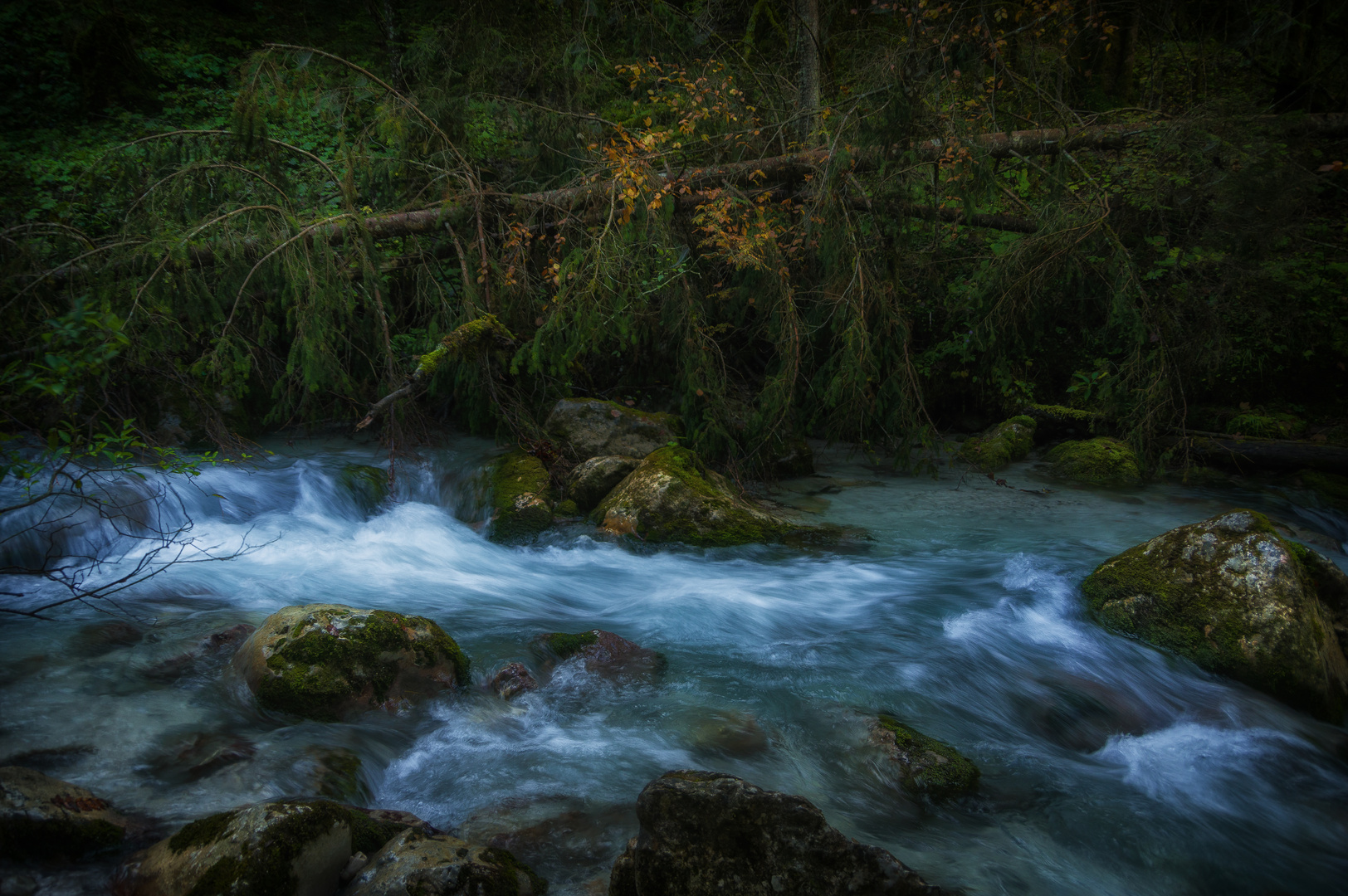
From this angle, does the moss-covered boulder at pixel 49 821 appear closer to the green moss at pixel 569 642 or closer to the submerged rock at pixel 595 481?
the green moss at pixel 569 642

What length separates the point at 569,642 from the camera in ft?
15.6

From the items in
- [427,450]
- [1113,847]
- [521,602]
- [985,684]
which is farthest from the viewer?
[427,450]

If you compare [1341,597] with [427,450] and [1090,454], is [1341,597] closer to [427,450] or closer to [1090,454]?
[1090,454]

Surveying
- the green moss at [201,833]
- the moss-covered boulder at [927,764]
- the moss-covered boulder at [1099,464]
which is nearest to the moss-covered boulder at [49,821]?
the green moss at [201,833]

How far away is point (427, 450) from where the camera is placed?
8.84m

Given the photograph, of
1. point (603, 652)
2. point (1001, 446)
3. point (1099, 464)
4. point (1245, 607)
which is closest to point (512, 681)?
point (603, 652)

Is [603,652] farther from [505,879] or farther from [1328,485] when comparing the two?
[1328,485]

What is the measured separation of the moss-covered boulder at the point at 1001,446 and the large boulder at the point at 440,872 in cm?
781

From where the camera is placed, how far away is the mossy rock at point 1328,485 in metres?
7.61

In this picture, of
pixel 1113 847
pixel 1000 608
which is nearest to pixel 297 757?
pixel 1113 847

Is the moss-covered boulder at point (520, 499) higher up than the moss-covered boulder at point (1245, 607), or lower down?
lower down

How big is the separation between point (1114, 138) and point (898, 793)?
7929 millimetres

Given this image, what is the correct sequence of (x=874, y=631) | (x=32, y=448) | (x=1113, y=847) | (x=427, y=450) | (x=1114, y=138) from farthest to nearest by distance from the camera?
1. (x=427, y=450)
2. (x=1114, y=138)
3. (x=32, y=448)
4. (x=874, y=631)
5. (x=1113, y=847)

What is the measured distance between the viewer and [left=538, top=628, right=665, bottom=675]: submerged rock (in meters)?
4.64
